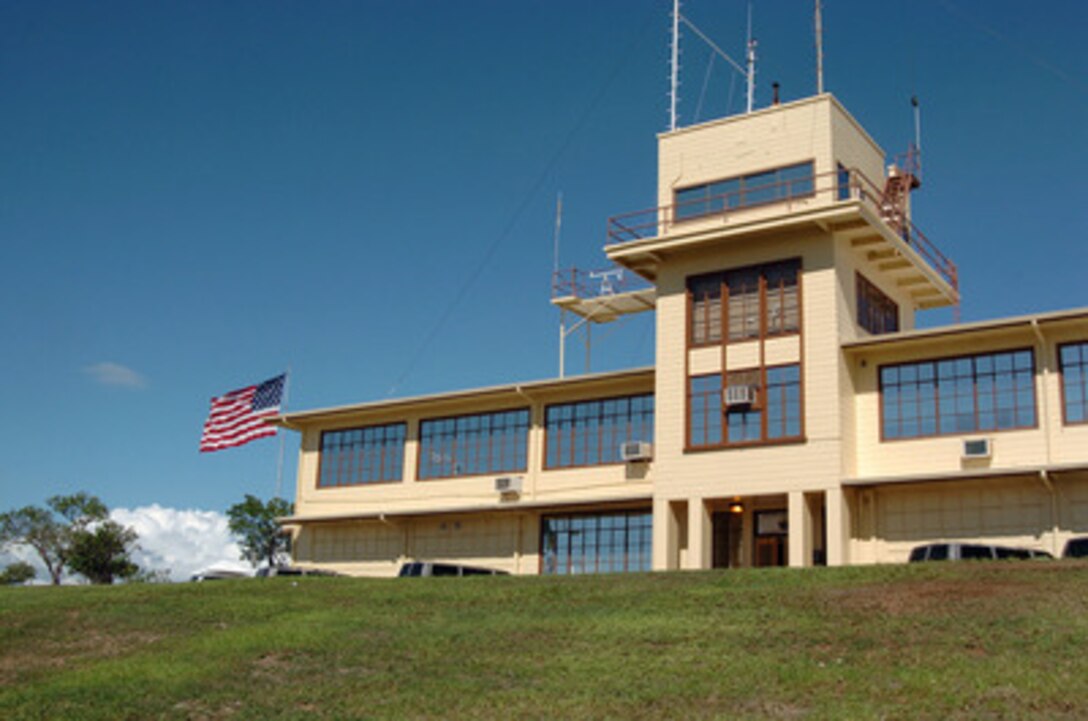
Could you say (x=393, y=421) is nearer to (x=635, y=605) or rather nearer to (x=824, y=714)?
(x=635, y=605)

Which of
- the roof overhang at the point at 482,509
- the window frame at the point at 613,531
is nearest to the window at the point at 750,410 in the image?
the roof overhang at the point at 482,509

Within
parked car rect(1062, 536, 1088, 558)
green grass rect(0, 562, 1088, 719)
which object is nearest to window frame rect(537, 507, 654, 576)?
green grass rect(0, 562, 1088, 719)

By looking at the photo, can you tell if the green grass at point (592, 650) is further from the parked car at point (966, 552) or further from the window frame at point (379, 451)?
the window frame at point (379, 451)

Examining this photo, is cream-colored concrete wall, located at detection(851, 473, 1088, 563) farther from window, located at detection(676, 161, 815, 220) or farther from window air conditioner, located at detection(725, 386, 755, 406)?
window, located at detection(676, 161, 815, 220)

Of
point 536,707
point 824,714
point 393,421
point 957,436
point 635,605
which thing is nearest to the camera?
point 824,714

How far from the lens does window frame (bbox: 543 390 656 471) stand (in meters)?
36.5

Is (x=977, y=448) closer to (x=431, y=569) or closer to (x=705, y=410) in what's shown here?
(x=705, y=410)

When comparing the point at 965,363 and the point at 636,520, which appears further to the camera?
the point at 636,520

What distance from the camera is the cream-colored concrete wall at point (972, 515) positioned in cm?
2980

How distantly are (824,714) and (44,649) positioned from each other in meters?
14.1

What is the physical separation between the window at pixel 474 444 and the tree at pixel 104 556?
25.5 meters

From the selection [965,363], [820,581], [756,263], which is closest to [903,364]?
[965,363]

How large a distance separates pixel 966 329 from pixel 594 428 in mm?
10616

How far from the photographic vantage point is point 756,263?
33906mm
